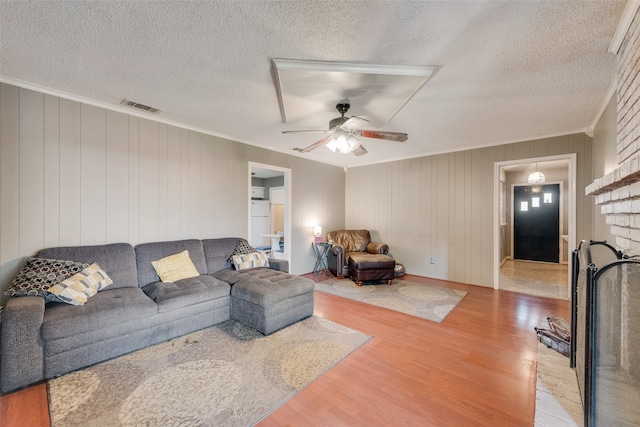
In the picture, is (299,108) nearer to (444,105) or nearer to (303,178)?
(444,105)

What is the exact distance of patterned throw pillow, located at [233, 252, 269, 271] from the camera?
11.7 feet

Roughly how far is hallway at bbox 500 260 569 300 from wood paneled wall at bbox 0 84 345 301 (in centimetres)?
495

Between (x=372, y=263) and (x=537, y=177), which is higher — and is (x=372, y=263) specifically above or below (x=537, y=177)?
below

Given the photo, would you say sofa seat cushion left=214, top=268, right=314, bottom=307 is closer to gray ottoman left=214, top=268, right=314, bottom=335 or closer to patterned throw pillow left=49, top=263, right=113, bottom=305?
gray ottoman left=214, top=268, right=314, bottom=335

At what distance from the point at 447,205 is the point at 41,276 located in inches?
222

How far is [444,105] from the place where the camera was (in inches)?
110

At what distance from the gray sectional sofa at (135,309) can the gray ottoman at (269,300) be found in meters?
0.01

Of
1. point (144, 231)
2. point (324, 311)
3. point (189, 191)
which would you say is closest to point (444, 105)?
point (324, 311)

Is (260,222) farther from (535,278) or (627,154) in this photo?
(627,154)

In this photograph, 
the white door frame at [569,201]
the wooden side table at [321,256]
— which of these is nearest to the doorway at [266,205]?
the wooden side table at [321,256]

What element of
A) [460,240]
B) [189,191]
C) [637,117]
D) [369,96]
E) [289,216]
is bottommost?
[460,240]

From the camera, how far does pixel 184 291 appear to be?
8.75 ft

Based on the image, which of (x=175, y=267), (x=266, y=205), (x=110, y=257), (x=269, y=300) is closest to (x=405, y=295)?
(x=269, y=300)

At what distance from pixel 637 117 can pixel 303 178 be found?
4.38 m
